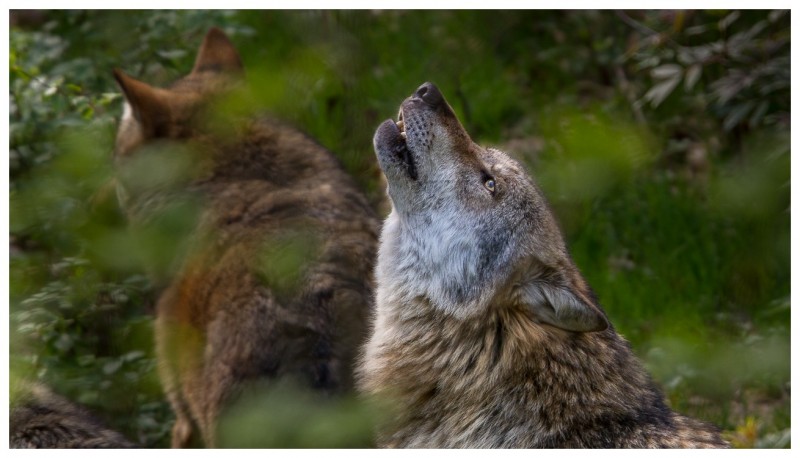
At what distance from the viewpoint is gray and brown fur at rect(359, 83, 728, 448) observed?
3934mm

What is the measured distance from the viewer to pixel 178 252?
5.11m

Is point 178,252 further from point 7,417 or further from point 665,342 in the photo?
point 665,342

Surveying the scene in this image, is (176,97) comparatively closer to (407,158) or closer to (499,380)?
(407,158)

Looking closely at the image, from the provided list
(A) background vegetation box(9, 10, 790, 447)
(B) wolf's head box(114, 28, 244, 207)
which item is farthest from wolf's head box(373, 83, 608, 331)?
(B) wolf's head box(114, 28, 244, 207)

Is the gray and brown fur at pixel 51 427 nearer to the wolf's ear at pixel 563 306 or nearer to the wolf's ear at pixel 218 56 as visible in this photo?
the wolf's ear at pixel 563 306

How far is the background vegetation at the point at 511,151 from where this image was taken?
4777mm

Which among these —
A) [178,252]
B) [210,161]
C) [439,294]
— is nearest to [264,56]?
[210,161]

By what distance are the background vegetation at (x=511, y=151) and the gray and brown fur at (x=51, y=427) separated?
142 millimetres

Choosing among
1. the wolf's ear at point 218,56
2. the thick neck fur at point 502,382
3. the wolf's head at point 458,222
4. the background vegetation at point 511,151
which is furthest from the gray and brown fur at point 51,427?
the wolf's ear at point 218,56

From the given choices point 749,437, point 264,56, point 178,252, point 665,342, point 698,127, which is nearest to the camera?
point 749,437

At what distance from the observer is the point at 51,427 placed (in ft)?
13.4

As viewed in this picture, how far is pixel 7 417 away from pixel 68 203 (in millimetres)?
1165

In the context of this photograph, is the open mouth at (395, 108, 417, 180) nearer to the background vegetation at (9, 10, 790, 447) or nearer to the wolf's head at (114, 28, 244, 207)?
the background vegetation at (9, 10, 790, 447)

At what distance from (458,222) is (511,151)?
1578mm
